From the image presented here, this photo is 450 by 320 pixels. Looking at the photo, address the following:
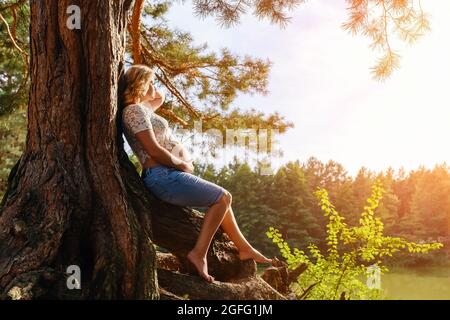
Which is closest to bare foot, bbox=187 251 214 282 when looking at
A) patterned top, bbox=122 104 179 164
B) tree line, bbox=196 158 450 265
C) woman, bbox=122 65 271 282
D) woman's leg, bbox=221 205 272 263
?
woman, bbox=122 65 271 282

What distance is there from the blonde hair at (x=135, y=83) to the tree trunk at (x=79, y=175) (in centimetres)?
9

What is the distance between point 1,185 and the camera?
11844 mm

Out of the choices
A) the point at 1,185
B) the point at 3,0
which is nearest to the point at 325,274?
the point at 3,0

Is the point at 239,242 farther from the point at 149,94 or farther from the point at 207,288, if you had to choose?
the point at 149,94

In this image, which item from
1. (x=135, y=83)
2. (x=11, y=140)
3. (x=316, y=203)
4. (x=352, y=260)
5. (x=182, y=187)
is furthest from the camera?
(x=316, y=203)

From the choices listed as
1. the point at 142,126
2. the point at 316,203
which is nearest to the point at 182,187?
the point at 142,126

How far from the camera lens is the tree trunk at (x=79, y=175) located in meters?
2.24

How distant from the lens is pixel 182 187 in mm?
2500

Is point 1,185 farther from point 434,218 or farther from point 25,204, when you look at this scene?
point 434,218

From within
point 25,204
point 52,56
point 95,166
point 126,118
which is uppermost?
point 52,56

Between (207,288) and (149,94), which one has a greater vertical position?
(149,94)

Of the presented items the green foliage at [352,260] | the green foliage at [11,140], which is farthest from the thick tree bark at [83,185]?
the green foliage at [11,140]

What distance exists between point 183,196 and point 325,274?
127 centimetres

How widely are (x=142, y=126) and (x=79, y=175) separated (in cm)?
40
